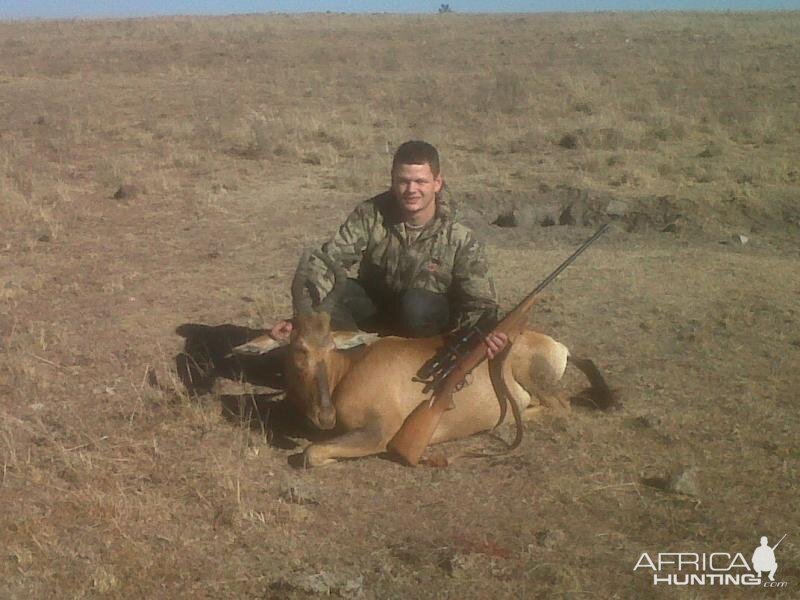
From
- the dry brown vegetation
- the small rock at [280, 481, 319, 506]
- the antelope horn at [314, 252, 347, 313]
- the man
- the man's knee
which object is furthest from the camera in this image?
the man's knee

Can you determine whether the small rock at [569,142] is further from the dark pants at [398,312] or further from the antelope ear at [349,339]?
the antelope ear at [349,339]

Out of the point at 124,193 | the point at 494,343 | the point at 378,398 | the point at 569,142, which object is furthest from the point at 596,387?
the point at 569,142

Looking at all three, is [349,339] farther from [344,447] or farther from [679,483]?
[679,483]

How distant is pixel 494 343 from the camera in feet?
15.2

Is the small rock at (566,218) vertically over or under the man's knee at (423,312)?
under

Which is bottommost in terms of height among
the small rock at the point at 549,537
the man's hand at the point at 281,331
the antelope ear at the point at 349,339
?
the small rock at the point at 549,537

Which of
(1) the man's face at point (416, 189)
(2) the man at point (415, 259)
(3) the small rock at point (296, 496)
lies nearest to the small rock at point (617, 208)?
(2) the man at point (415, 259)

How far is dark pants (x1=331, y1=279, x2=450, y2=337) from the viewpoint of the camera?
5543 mm

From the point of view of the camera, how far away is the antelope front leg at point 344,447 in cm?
445

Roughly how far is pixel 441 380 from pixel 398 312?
1124 mm

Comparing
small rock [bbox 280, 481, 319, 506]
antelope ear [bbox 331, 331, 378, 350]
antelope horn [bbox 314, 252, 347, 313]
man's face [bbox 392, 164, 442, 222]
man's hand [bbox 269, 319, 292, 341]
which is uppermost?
man's face [bbox 392, 164, 442, 222]

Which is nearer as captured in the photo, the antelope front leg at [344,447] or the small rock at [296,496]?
the small rock at [296,496]

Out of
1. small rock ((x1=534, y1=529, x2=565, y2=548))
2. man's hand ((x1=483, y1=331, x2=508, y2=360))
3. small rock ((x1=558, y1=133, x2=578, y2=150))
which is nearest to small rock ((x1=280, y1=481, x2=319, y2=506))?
small rock ((x1=534, y1=529, x2=565, y2=548))

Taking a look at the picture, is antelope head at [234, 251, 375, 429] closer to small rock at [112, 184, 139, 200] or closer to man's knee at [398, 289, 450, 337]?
man's knee at [398, 289, 450, 337]
